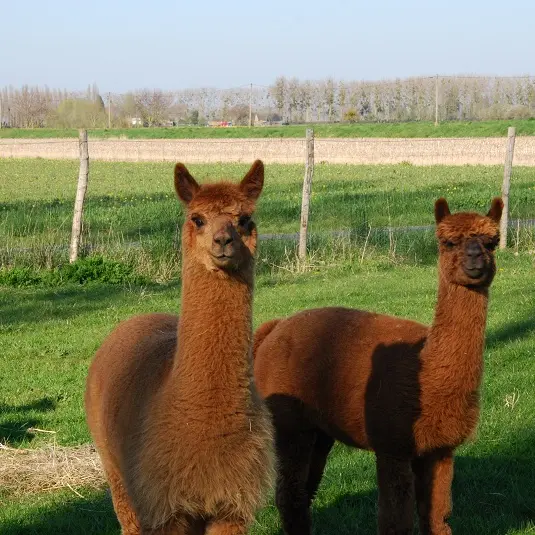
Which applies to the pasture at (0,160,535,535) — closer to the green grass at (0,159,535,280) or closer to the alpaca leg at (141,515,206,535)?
the green grass at (0,159,535,280)

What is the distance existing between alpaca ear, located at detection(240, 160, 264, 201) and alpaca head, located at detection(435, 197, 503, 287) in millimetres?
1395

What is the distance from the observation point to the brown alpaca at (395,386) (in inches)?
Result: 206

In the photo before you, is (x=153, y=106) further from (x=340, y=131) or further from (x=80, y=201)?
(x=80, y=201)

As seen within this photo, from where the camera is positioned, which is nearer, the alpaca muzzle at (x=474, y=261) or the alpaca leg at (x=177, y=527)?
the alpaca leg at (x=177, y=527)

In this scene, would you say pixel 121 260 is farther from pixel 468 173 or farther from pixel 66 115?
pixel 66 115

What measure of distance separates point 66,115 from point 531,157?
171ft

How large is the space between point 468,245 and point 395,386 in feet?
2.99

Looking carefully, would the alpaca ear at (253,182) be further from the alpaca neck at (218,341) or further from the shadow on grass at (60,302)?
the shadow on grass at (60,302)

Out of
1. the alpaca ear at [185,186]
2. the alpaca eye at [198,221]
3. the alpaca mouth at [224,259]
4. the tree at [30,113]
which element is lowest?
the tree at [30,113]

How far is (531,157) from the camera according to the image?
42750 millimetres

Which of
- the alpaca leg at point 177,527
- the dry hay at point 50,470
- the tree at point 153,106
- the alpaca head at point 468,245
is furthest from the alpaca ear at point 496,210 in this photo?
the tree at point 153,106

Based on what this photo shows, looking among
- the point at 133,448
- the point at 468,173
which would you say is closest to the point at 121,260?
the point at 133,448

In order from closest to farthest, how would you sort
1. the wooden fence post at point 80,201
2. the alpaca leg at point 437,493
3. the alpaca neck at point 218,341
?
the alpaca neck at point 218,341, the alpaca leg at point 437,493, the wooden fence post at point 80,201

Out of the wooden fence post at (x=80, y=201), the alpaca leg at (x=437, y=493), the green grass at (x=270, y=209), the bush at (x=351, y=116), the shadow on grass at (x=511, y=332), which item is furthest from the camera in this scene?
the bush at (x=351, y=116)
